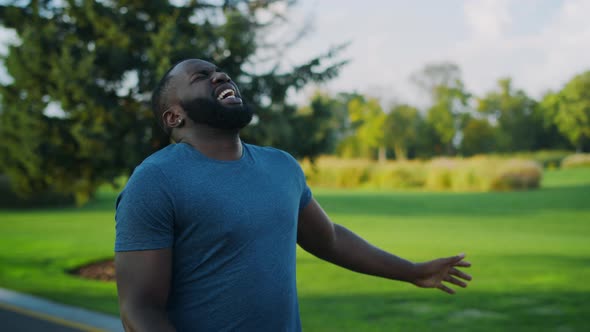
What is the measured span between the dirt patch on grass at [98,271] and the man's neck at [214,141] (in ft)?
Result: 25.9

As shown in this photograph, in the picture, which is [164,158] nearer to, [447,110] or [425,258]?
[425,258]

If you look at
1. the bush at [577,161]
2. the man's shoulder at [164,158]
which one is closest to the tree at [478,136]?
the bush at [577,161]

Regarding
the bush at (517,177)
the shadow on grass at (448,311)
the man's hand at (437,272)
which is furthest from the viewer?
the bush at (517,177)

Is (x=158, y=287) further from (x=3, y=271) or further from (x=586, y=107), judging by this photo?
(x=586, y=107)

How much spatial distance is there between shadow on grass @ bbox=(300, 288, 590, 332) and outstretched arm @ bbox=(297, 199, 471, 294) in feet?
11.3

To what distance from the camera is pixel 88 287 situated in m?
8.36

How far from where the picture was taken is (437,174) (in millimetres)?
28641

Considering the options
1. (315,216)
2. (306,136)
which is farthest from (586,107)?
(315,216)

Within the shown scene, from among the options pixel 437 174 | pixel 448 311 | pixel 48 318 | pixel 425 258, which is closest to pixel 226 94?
pixel 448 311

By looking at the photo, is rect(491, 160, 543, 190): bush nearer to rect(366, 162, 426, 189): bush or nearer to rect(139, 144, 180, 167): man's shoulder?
rect(366, 162, 426, 189): bush

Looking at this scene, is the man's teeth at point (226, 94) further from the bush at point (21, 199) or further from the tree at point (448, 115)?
the tree at point (448, 115)

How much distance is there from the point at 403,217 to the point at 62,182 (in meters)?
11.1

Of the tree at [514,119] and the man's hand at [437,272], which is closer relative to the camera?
the man's hand at [437,272]

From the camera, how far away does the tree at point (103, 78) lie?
805cm
